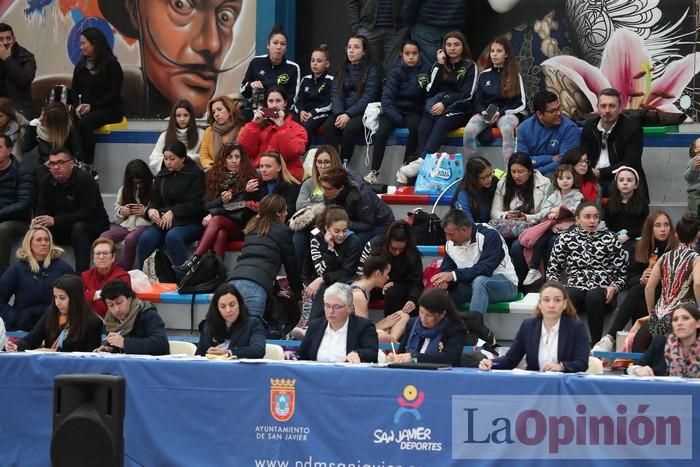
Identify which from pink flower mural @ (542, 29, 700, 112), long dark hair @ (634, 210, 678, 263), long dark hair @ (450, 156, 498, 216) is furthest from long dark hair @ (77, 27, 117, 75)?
long dark hair @ (634, 210, 678, 263)

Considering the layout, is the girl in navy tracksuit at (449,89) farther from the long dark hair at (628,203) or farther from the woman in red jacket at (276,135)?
the long dark hair at (628,203)

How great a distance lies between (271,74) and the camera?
15.9m

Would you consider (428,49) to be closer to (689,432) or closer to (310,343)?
(310,343)

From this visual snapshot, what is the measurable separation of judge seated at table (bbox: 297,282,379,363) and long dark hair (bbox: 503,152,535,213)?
3042 mm

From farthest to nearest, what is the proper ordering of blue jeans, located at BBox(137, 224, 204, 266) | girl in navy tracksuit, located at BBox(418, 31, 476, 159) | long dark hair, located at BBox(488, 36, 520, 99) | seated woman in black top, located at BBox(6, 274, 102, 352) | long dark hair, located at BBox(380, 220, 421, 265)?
girl in navy tracksuit, located at BBox(418, 31, 476, 159) < long dark hair, located at BBox(488, 36, 520, 99) < blue jeans, located at BBox(137, 224, 204, 266) < long dark hair, located at BBox(380, 220, 421, 265) < seated woman in black top, located at BBox(6, 274, 102, 352)

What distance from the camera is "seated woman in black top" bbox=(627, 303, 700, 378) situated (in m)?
9.95

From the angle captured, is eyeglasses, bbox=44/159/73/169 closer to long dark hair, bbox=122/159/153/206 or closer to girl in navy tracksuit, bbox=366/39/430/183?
long dark hair, bbox=122/159/153/206

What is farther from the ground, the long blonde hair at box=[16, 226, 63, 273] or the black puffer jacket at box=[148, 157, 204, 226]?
the black puffer jacket at box=[148, 157, 204, 226]

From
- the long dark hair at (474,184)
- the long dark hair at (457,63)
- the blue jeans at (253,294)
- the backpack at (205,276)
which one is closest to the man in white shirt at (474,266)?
the long dark hair at (474,184)

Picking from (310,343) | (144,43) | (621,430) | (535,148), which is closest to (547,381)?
(621,430)

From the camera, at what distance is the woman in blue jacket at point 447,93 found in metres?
14.9

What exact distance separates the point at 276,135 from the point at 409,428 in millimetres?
5752

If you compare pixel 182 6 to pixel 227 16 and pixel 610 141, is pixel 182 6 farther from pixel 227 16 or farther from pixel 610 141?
pixel 610 141

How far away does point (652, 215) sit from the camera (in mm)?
12469
